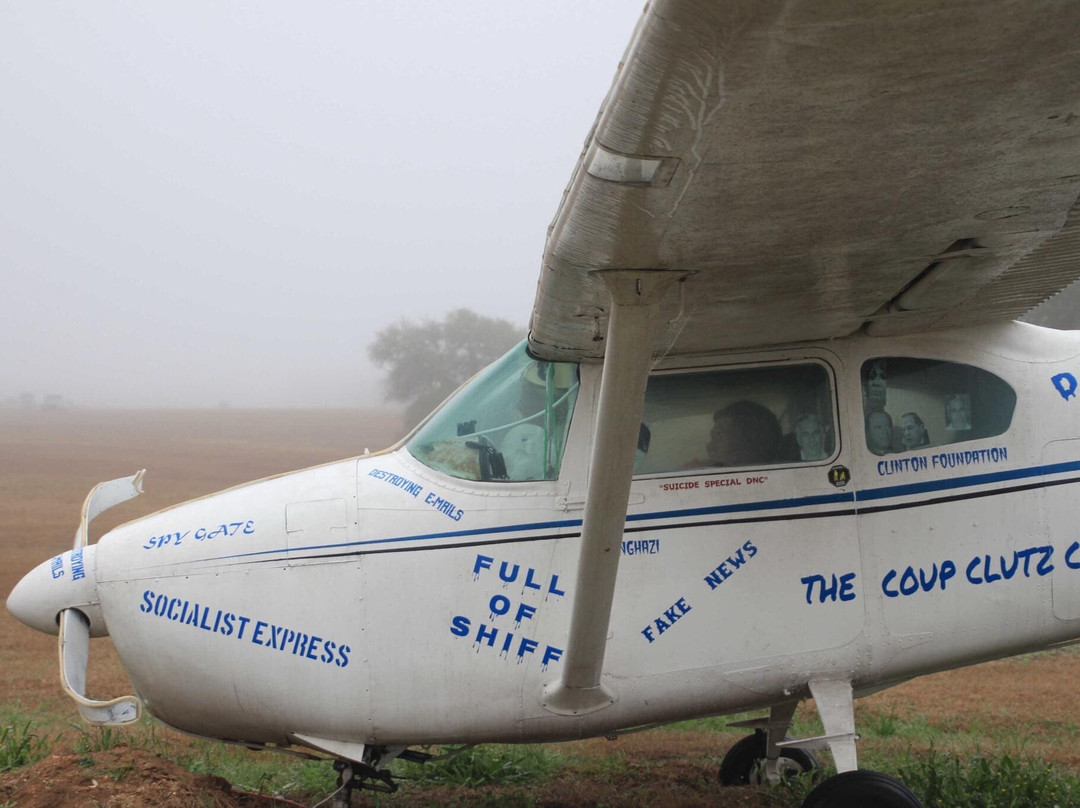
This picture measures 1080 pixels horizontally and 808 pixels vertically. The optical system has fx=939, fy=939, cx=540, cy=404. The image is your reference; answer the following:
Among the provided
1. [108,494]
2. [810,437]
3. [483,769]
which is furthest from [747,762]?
[108,494]

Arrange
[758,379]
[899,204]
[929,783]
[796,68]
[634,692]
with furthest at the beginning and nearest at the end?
[929,783] < [758,379] < [634,692] < [899,204] < [796,68]

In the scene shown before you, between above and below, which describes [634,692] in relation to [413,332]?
below

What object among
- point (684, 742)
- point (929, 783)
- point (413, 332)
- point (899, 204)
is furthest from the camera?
point (413, 332)

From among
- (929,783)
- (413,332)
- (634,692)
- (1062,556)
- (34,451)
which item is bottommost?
(929,783)

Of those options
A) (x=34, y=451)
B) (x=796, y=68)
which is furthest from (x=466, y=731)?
(x=34, y=451)

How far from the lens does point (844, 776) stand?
13.2ft

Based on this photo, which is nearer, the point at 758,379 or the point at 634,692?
the point at 634,692

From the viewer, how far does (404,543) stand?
430 centimetres

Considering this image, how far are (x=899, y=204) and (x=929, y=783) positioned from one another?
3.81m

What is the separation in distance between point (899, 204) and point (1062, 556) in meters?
2.36

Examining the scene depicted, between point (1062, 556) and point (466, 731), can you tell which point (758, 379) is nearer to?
point (1062, 556)

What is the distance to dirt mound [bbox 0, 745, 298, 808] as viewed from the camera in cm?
438

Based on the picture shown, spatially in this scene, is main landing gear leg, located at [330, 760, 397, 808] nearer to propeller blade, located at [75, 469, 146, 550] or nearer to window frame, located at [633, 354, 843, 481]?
propeller blade, located at [75, 469, 146, 550]

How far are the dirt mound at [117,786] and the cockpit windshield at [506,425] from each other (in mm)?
1963
